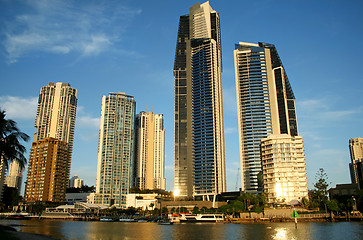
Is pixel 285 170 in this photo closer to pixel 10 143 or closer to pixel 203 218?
pixel 203 218

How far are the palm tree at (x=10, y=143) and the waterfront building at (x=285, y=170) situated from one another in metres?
141

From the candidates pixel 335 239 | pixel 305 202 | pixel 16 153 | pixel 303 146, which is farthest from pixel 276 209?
pixel 16 153

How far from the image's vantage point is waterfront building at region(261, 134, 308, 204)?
523ft

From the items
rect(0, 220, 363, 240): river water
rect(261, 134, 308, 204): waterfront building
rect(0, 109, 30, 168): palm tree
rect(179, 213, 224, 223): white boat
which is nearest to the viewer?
rect(0, 109, 30, 168): palm tree

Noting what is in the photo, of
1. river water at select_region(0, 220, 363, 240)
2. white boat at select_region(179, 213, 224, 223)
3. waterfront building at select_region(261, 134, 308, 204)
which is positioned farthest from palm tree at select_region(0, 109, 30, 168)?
waterfront building at select_region(261, 134, 308, 204)

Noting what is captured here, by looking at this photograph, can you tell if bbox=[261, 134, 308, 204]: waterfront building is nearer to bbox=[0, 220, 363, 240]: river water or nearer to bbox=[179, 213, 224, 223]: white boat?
bbox=[179, 213, 224, 223]: white boat

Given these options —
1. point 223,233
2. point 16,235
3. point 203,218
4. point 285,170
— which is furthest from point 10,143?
point 285,170

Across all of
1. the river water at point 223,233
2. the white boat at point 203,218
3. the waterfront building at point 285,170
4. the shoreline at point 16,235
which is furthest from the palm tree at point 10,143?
the waterfront building at point 285,170

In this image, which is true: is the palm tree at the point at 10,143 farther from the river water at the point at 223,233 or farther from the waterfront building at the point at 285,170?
the waterfront building at the point at 285,170

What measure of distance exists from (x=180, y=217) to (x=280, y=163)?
6006cm

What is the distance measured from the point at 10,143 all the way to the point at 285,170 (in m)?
147

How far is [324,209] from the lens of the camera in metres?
146

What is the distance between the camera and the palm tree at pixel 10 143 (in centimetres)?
3719

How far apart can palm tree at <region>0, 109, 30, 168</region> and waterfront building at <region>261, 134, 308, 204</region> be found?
14134 centimetres
